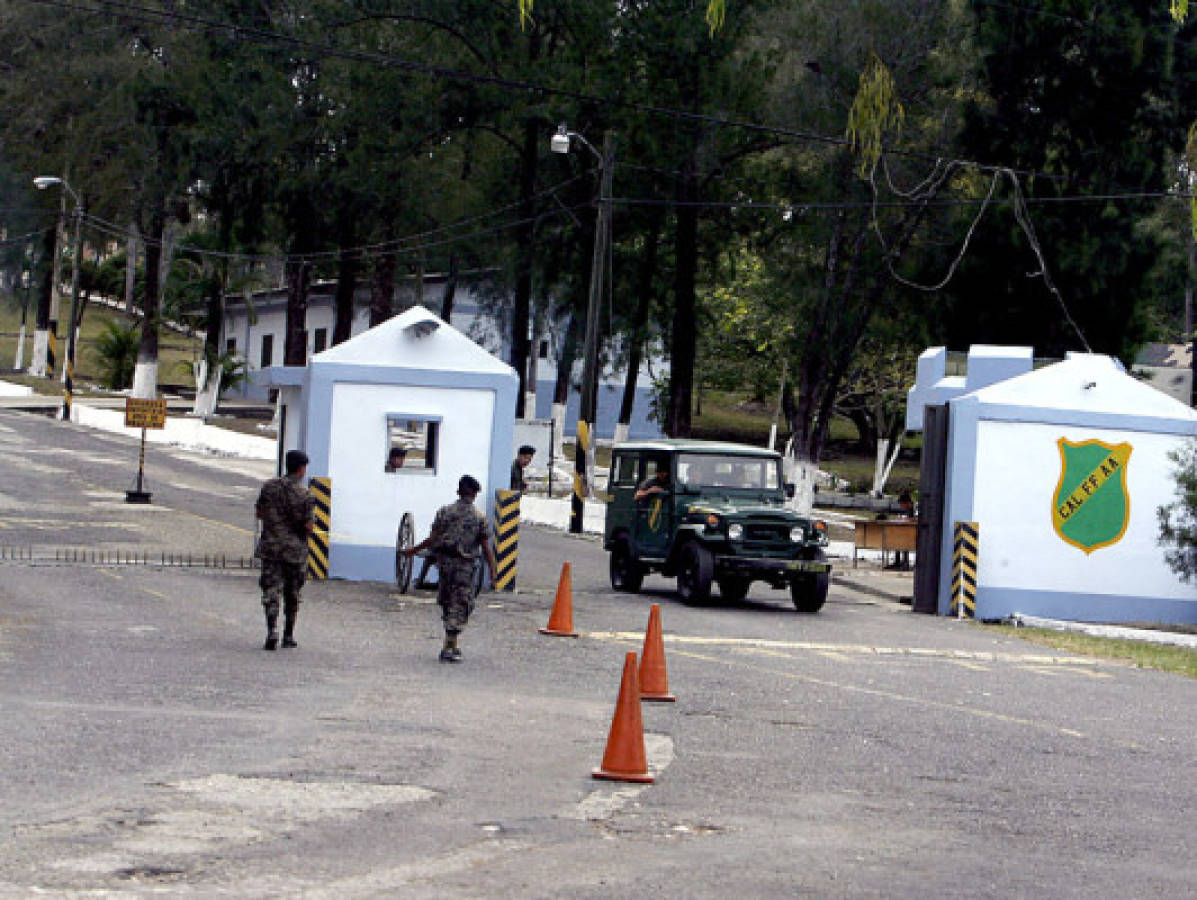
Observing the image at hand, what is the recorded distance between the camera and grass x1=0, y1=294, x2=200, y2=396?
250ft

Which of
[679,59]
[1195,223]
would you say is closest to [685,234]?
[679,59]

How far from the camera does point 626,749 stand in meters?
11.2

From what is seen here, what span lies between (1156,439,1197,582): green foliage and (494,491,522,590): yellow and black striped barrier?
9.55 metres

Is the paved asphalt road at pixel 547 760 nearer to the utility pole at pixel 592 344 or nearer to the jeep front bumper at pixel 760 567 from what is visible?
the jeep front bumper at pixel 760 567

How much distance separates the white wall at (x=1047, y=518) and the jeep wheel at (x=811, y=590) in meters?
3.38

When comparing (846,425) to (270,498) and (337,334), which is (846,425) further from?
(270,498)

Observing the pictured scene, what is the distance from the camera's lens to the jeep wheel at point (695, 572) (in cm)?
2445

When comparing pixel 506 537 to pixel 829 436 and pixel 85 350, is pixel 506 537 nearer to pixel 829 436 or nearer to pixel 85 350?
pixel 829 436

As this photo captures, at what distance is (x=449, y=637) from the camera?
1709cm

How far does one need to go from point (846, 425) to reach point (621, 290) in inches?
1372

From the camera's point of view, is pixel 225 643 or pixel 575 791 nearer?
pixel 575 791

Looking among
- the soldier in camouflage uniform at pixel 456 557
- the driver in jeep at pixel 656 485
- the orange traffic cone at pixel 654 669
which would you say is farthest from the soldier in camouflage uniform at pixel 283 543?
the driver in jeep at pixel 656 485

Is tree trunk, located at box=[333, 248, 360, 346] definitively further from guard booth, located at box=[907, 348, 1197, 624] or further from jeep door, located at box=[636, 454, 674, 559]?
guard booth, located at box=[907, 348, 1197, 624]

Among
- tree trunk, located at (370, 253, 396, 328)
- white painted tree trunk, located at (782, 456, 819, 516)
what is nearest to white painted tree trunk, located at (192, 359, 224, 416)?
tree trunk, located at (370, 253, 396, 328)
